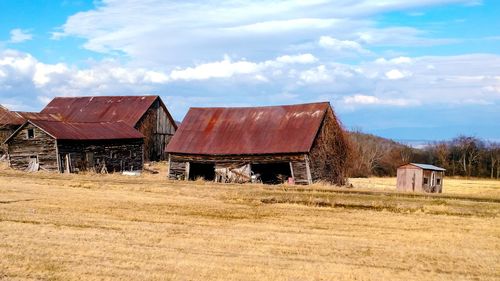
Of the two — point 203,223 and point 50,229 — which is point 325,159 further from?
point 50,229

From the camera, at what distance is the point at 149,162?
54.7 metres

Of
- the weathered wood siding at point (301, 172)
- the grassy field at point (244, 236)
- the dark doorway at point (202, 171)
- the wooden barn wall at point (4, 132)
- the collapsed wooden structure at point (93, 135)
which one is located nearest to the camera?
the grassy field at point (244, 236)

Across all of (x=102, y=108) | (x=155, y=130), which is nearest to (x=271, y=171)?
(x=155, y=130)

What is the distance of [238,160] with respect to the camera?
39.7 m

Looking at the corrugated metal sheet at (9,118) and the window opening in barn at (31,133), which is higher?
the corrugated metal sheet at (9,118)

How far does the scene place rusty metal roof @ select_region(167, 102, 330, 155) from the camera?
127ft

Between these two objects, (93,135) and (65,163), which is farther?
(93,135)

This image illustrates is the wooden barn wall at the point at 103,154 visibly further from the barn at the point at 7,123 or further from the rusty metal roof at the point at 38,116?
the rusty metal roof at the point at 38,116

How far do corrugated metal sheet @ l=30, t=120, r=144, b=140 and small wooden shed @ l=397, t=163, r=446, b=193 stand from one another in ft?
71.3

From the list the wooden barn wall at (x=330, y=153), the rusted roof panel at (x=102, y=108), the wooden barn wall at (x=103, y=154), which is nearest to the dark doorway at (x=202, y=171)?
the wooden barn wall at (x=103, y=154)

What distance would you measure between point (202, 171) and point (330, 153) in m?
9.74

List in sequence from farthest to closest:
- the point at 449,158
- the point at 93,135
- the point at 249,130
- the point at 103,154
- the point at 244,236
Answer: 1. the point at 449,158
2. the point at 103,154
3. the point at 93,135
4. the point at 249,130
5. the point at 244,236

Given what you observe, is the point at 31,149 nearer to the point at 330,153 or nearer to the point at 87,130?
the point at 87,130

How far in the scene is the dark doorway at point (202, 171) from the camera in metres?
42.8
